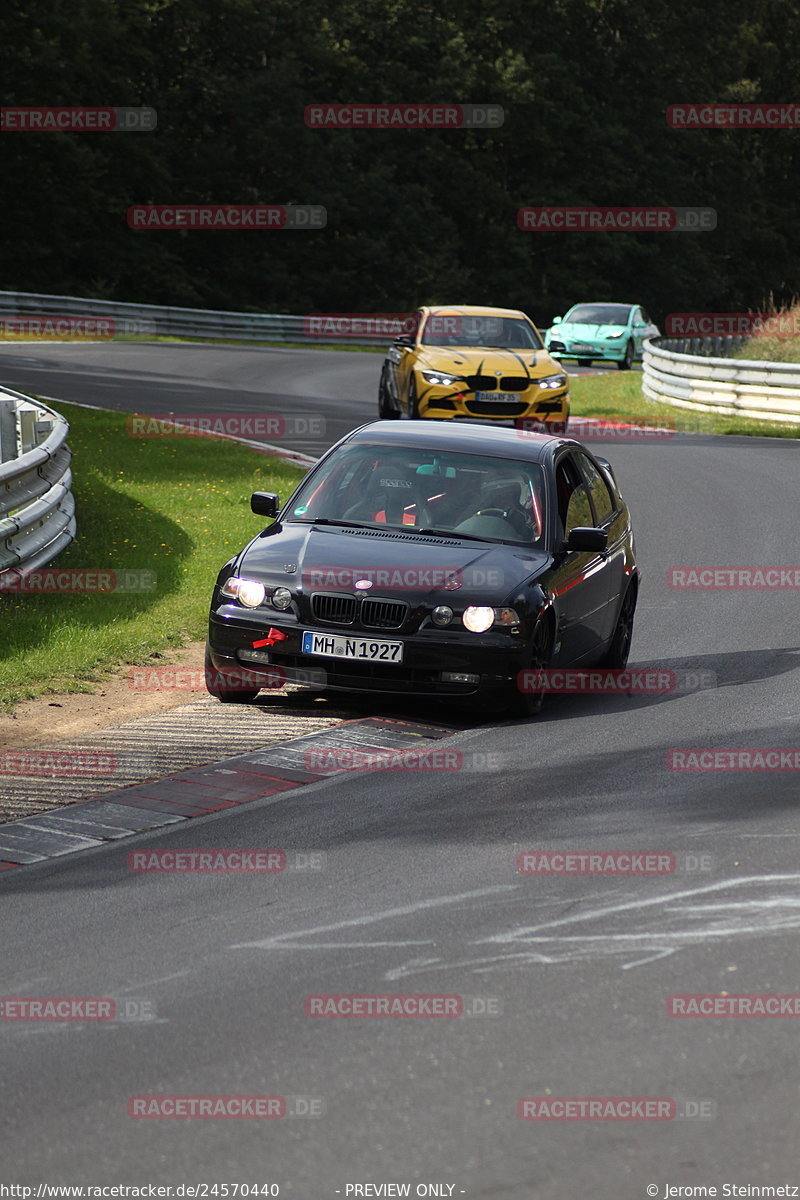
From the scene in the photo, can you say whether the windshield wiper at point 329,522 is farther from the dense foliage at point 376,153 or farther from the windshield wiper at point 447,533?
the dense foliage at point 376,153

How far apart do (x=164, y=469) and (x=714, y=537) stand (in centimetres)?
664

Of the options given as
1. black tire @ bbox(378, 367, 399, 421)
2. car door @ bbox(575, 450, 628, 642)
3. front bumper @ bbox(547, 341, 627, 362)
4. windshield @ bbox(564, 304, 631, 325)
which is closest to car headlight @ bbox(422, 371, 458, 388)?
black tire @ bbox(378, 367, 399, 421)

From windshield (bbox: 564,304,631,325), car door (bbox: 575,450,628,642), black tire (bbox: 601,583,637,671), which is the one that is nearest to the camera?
car door (bbox: 575,450,628,642)

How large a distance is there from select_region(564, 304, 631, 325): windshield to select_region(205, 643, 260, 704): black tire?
33501 mm

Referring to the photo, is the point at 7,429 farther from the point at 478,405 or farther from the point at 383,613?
the point at 478,405

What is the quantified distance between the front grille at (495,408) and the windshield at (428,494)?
1195cm

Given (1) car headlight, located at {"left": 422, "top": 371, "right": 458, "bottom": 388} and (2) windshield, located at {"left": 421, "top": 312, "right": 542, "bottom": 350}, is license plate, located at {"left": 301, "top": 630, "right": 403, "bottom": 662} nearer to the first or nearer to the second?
(1) car headlight, located at {"left": 422, "top": 371, "right": 458, "bottom": 388}

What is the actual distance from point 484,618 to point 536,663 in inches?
17.1

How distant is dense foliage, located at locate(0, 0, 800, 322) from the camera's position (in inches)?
2207

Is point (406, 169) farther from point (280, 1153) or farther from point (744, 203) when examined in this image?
point (280, 1153)

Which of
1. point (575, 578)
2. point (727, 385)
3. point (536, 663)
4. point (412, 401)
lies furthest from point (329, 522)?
point (727, 385)

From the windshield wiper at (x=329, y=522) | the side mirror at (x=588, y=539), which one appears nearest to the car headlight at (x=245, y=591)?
the windshield wiper at (x=329, y=522)

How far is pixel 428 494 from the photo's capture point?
1055cm

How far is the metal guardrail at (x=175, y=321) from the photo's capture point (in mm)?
45312
